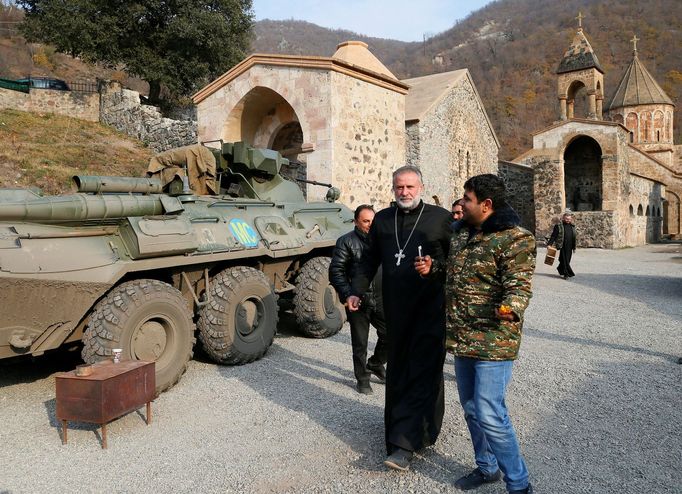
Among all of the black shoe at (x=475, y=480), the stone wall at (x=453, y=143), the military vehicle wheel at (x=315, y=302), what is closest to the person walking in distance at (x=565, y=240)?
the stone wall at (x=453, y=143)

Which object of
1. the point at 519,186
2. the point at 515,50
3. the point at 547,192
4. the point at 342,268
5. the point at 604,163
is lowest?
the point at 342,268

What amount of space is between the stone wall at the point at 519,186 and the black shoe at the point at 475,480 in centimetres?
2505

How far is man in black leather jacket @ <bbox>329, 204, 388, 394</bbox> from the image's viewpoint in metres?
4.75

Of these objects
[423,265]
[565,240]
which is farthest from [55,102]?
[423,265]

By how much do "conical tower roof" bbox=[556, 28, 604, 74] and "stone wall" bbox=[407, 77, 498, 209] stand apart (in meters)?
7.59

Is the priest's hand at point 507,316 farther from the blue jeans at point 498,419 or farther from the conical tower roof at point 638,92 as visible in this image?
the conical tower roof at point 638,92

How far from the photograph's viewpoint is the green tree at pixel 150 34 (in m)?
24.6

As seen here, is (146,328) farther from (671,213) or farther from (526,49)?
(526,49)

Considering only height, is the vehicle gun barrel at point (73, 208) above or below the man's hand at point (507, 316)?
above

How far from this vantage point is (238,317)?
573 cm

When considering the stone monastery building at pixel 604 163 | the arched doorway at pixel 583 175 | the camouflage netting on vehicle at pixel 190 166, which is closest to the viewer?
the camouflage netting on vehicle at pixel 190 166

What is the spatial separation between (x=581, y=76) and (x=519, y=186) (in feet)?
21.6

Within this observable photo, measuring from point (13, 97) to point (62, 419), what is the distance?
24.9m

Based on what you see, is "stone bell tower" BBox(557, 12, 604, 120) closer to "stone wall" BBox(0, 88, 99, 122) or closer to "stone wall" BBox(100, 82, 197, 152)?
"stone wall" BBox(100, 82, 197, 152)
